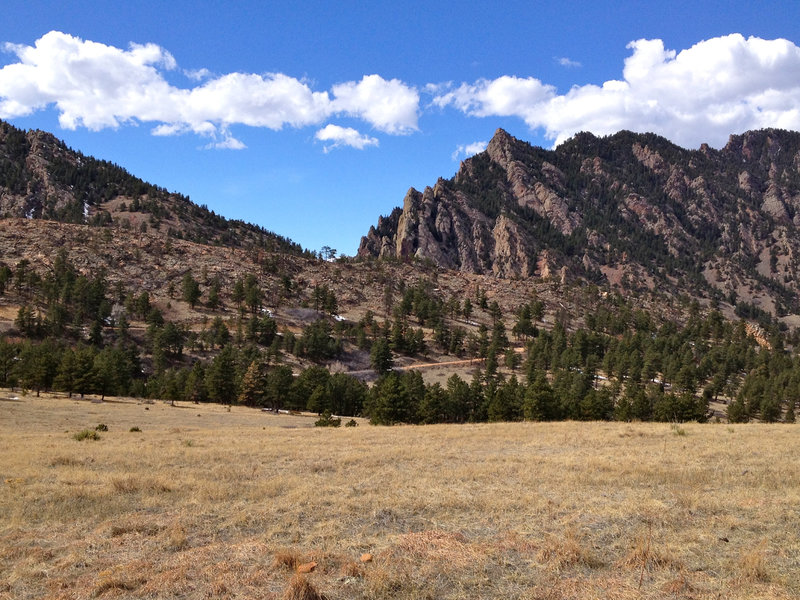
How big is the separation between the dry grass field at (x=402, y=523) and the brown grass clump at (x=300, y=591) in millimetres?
30

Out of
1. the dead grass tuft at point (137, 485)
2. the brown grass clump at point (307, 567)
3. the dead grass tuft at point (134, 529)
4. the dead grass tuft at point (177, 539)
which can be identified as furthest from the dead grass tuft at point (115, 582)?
the dead grass tuft at point (137, 485)

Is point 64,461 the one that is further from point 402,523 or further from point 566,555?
point 566,555

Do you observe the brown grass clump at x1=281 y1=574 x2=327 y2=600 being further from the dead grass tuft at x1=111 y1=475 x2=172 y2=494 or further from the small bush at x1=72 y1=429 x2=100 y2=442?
the small bush at x1=72 y1=429 x2=100 y2=442

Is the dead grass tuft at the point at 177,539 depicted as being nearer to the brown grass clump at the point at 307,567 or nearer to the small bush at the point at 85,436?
the brown grass clump at the point at 307,567

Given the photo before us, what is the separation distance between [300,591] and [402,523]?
450 centimetres

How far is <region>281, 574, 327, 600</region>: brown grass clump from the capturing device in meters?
7.54

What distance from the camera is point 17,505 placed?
12742 millimetres

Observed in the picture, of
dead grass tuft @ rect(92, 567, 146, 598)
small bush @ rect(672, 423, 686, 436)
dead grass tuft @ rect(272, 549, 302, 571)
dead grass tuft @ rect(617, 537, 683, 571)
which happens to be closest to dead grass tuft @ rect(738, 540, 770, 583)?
dead grass tuft @ rect(617, 537, 683, 571)

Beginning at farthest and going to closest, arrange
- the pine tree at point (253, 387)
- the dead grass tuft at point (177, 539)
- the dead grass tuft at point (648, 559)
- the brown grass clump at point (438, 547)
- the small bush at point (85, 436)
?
the pine tree at point (253, 387), the small bush at point (85, 436), the dead grass tuft at point (177, 539), the brown grass clump at point (438, 547), the dead grass tuft at point (648, 559)

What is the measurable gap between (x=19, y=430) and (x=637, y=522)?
37847mm

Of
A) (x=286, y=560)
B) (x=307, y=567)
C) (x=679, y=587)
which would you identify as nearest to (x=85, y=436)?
(x=286, y=560)

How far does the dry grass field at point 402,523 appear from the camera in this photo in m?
8.23

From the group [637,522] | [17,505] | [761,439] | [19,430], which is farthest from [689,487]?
[19,430]

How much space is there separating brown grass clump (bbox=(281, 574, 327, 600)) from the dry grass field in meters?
0.03
